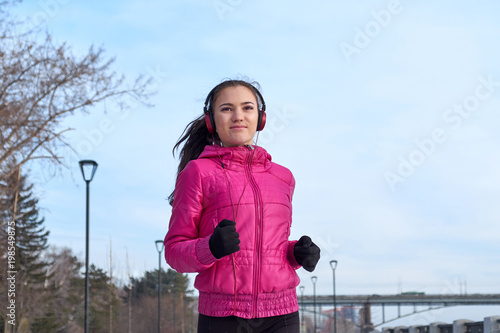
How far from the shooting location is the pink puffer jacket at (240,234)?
2430mm

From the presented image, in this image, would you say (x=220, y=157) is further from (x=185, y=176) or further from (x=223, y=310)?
(x=223, y=310)

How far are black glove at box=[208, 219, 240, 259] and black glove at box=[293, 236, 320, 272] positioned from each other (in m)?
0.40

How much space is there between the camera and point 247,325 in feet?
8.05

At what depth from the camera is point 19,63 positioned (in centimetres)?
1484

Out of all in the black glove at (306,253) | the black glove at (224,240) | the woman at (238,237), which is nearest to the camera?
the black glove at (224,240)

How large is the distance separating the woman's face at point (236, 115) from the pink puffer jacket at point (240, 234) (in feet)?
0.33

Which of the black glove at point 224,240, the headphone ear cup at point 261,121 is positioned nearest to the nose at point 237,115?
the headphone ear cup at point 261,121

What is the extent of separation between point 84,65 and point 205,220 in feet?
45.7

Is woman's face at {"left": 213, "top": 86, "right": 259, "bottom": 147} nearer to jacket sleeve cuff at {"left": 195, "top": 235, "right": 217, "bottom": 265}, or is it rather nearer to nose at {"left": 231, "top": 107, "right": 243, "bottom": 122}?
nose at {"left": 231, "top": 107, "right": 243, "bottom": 122}

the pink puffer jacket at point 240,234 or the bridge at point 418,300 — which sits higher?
the pink puffer jacket at point 240,234

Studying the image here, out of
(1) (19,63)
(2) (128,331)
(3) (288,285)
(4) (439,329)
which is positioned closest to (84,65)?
(1) (19,63)

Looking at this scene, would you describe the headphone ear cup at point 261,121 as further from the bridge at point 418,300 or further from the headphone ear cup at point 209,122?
the bridge at point 418,300

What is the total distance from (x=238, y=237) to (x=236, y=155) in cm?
47

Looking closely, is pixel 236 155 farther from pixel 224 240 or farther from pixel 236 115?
pixel 224 240
